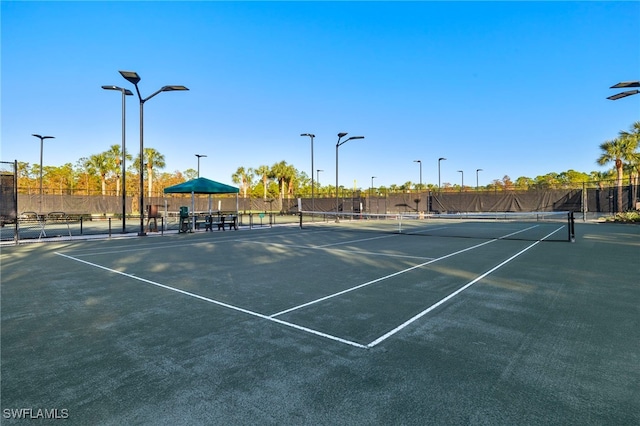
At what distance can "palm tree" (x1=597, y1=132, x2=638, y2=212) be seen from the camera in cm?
3241

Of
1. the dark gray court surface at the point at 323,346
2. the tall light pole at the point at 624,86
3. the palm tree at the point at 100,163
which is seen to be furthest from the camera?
the palm tree at the point at 100,163

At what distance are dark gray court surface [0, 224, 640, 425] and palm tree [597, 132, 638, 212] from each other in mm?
33713

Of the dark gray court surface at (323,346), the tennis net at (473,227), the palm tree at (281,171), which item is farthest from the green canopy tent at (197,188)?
the palm tree at (281,171)

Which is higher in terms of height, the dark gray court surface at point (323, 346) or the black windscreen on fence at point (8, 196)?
the black windscreen on fence at point (8, 196)

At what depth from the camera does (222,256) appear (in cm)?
1040

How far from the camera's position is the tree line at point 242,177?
34375 mm

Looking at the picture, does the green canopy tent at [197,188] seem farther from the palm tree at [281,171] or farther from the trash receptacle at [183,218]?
the palm tree at [281,171]

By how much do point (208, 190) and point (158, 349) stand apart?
15.4 metres

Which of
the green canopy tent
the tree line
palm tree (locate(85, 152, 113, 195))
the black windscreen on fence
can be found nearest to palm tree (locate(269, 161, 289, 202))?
the tree line

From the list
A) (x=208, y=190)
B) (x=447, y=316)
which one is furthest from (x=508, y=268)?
(x=208, y=190)

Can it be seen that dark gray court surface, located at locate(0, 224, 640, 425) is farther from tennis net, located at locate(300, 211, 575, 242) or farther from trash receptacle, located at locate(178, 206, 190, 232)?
trash receptacle, located at locate(178, 206, 190, 232)

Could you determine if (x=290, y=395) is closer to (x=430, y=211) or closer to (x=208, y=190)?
(x=208, y=190)

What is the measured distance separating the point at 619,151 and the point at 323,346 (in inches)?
1686

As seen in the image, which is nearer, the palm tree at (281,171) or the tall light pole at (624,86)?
the tall light pole at (624,86)
